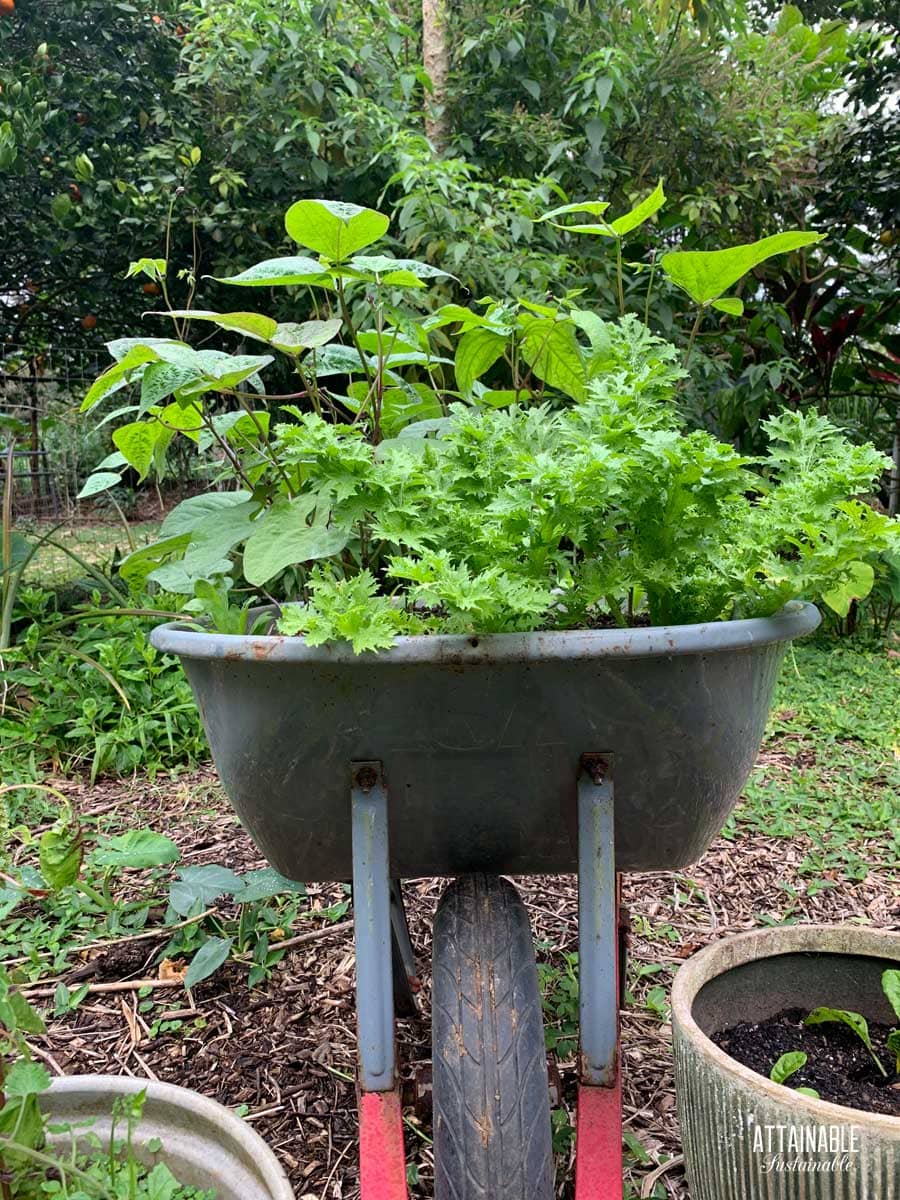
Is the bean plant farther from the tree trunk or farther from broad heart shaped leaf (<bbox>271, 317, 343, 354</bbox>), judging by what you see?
the tree trunk

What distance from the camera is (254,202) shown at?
3.46 metres

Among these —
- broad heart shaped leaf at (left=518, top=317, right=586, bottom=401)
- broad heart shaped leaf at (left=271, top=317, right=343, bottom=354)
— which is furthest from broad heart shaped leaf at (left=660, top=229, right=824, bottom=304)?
broad heart shaped leaf at (left=271, top=317, right=343, bottom=354)

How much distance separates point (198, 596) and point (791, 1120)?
75 centimetres

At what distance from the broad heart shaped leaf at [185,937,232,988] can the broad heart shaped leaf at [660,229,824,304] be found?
1.21 m

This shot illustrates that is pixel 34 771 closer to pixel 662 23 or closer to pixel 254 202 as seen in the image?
pixel 254 202

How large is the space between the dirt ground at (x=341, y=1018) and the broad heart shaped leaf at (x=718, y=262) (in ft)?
2.96

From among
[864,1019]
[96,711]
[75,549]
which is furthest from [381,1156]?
[75,549]

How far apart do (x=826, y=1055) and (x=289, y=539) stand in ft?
2.87

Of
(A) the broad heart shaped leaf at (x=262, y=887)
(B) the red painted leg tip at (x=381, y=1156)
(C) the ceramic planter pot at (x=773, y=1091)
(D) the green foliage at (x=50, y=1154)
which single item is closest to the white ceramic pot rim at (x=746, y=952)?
(C) the ceramic planter pot at (x=773, y=1091)

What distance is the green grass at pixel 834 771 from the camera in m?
1.97

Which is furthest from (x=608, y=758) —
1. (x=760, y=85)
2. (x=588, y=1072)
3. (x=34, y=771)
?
(x=760, y=85)

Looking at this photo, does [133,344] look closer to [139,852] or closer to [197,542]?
[197,542]

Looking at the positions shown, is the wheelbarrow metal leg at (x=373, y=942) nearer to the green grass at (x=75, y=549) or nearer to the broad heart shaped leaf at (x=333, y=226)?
the broad heart shaped leaf at (x=333, y=226)

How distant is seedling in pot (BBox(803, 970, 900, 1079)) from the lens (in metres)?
0.97
